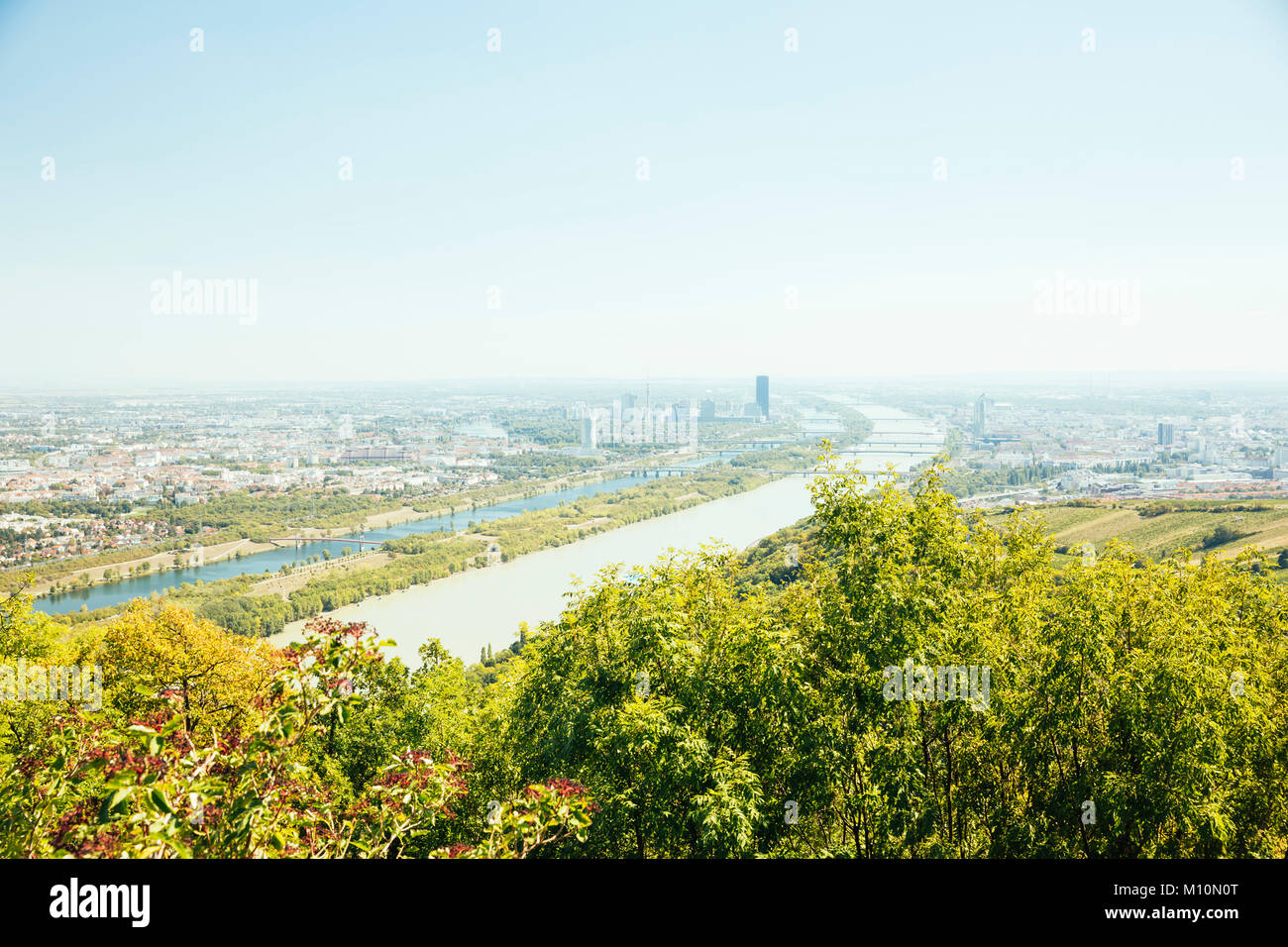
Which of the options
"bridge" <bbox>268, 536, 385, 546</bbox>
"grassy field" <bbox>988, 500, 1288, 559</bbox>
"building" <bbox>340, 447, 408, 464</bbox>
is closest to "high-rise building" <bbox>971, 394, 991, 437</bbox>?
"grassy field" <bbox>988, 500, 1288, 559</bbox>

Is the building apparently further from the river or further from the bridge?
the bridge

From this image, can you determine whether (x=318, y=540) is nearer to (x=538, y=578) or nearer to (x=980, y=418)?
(x=538, y=578)

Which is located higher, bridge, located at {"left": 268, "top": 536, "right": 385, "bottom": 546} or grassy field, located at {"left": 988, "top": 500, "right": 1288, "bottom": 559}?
grassy field, located at {"left": 988, "top": 500, "right": 1288, "bottom": 559}

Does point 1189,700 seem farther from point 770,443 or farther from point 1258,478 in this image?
point 770,443

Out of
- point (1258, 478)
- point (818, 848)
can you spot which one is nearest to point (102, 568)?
point (818, 848)

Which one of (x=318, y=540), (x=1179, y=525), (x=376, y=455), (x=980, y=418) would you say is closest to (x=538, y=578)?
(x=318, y=540)

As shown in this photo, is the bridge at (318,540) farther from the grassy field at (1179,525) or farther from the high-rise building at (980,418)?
the high-rise building at (980,418)
